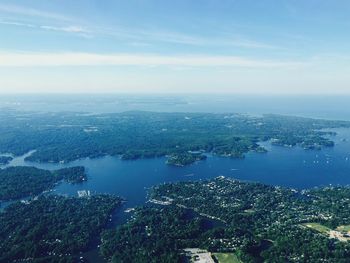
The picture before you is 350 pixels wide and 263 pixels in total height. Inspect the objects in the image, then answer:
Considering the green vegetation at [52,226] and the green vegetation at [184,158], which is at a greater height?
the green vegetation at [184,158]

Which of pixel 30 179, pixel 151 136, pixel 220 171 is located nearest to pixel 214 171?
pixel 220 171

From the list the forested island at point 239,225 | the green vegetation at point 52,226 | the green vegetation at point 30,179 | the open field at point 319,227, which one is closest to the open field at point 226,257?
the forested island at point 239,225

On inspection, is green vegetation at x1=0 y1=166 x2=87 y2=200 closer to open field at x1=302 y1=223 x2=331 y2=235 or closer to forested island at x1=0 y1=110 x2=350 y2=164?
forested island at x1=0 y1=110 x2=350 y2=164

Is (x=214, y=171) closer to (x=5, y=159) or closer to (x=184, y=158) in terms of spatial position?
(x=184, y=158)

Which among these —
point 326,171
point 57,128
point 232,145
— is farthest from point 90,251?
point 57,128

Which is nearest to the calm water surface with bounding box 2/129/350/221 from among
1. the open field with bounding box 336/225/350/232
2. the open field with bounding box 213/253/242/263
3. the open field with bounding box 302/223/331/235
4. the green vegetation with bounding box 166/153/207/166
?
the green vegetation with bounding box 166/153/207/166

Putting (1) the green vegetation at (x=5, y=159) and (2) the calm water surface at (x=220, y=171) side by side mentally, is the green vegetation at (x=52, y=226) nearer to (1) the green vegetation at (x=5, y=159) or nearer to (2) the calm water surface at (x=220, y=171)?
(2) the calm water surface at (x=220, y=171)
